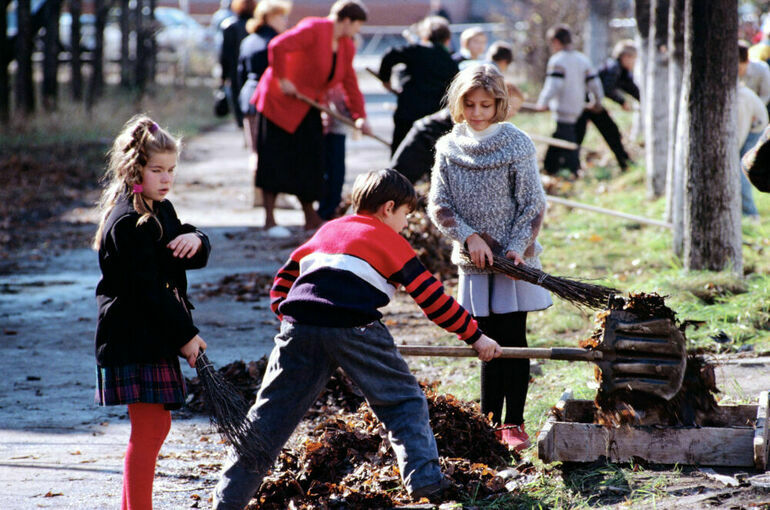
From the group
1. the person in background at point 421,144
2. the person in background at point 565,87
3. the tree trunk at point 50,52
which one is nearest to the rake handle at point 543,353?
the person in background at point 421,144

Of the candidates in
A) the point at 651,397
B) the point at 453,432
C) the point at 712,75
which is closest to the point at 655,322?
the point at 651,397

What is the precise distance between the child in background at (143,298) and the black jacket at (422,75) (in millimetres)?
5373

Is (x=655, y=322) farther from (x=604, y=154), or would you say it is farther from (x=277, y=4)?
(x=604, y=154)

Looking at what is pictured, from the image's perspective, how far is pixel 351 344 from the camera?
3648 mm

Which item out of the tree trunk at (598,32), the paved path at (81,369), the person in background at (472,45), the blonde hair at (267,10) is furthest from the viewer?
the tree trunk at (598,32)

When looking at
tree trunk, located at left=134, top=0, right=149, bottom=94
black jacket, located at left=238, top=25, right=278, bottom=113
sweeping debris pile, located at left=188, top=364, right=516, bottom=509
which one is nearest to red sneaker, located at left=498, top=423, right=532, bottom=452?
sweeping debris pile, located at left=188, top=364, right=516, bottom=509

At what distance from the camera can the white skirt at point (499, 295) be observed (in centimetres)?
446

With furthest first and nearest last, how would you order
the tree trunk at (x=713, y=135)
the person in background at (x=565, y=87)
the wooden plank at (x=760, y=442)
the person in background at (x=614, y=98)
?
the person in background at (x=614, y=98) → the person in background at (x=565, y=87) → the tree trunk at (x=713, y=135) → the wooden plank at (x=760, y=442)

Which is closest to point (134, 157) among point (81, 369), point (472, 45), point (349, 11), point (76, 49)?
point (81, 369)

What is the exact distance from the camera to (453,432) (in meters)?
4.23

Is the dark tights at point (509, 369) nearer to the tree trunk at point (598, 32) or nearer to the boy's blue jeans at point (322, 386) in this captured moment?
the boy's blue jeans at point (322, 386)

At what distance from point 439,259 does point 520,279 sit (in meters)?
3.80

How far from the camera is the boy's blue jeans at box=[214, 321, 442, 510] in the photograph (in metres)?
3.66

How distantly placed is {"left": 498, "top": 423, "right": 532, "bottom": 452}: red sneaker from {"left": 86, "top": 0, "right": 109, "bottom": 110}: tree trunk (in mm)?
17008
